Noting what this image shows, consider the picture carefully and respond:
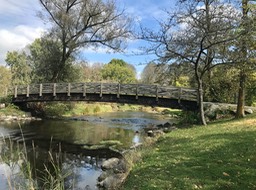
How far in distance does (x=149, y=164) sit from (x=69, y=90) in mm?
18730

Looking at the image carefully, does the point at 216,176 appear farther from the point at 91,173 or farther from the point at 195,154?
the point at 91,173

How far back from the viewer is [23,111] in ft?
96.5

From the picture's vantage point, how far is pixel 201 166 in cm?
757

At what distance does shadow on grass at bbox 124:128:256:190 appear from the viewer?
21.0 ft

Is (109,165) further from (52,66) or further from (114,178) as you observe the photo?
(52,66)

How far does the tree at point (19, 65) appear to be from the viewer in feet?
167

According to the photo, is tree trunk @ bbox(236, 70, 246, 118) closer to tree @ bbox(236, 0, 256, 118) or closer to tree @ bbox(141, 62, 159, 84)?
tree @ bbox(236, 0, 256, 118)

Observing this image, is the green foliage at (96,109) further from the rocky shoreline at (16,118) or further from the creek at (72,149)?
the creek at (72,149)

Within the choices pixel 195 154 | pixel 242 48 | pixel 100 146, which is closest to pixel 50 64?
pixel 100 146

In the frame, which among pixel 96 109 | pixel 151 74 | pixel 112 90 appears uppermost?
pixel 151 74

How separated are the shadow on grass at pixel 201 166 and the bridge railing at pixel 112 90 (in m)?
10.9

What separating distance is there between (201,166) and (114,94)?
17.2m

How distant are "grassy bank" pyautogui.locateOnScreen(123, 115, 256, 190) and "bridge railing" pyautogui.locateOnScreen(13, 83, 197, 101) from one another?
426 inches

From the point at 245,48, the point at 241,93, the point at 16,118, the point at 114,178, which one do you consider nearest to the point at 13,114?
the point at 16,118
